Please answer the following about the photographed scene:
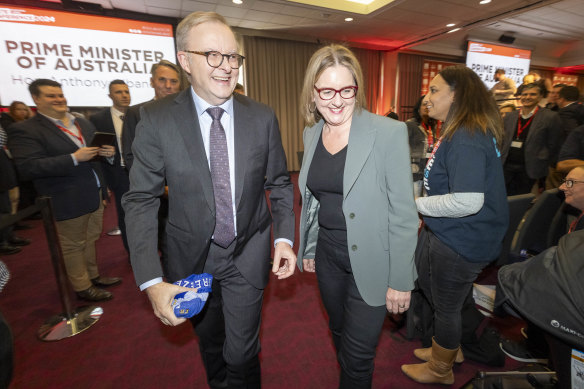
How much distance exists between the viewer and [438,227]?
1488mm

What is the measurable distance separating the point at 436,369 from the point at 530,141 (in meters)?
3.26

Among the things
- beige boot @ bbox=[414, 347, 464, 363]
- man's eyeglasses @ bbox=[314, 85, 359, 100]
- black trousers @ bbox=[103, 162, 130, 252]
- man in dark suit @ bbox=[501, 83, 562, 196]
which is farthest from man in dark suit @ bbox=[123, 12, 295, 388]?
man in dark suit @ bbox=[501, 83, 562, 196]

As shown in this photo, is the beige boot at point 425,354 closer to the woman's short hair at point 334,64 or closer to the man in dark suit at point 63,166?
the woman's short hair at point 334,64

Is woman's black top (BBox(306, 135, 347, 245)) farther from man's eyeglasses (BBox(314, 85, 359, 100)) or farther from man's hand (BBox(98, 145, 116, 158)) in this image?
man's hand (BBox(98, 145, 116, 158))

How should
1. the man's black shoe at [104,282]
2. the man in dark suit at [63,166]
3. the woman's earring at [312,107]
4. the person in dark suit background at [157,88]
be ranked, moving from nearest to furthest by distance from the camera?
the woman's earring at [312,107]
the man in dark suit at [63,166]
the person in dark suit background at [157,88]
the man's black shoe at [104,282]

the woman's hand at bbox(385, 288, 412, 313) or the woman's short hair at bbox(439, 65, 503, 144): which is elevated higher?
the woman's short hair at bbox(439, 65, 503, 144)

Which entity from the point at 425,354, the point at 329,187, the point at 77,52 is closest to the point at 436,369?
the point at 425,354

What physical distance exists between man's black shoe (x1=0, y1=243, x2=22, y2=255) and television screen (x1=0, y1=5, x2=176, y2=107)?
9.36 ft

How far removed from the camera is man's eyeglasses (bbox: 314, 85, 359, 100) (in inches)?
49.6

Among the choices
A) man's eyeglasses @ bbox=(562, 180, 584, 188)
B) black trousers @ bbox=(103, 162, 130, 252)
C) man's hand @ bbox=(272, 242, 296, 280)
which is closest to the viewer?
man's hand @ bbox=(272, 242, 296, 280)

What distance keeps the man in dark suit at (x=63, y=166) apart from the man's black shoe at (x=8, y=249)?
2.04m

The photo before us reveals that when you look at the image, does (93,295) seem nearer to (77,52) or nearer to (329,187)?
(329,187)

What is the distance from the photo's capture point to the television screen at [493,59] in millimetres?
9312

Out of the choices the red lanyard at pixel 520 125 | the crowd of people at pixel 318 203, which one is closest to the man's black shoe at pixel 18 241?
the crowd of people at pixel 318 203
